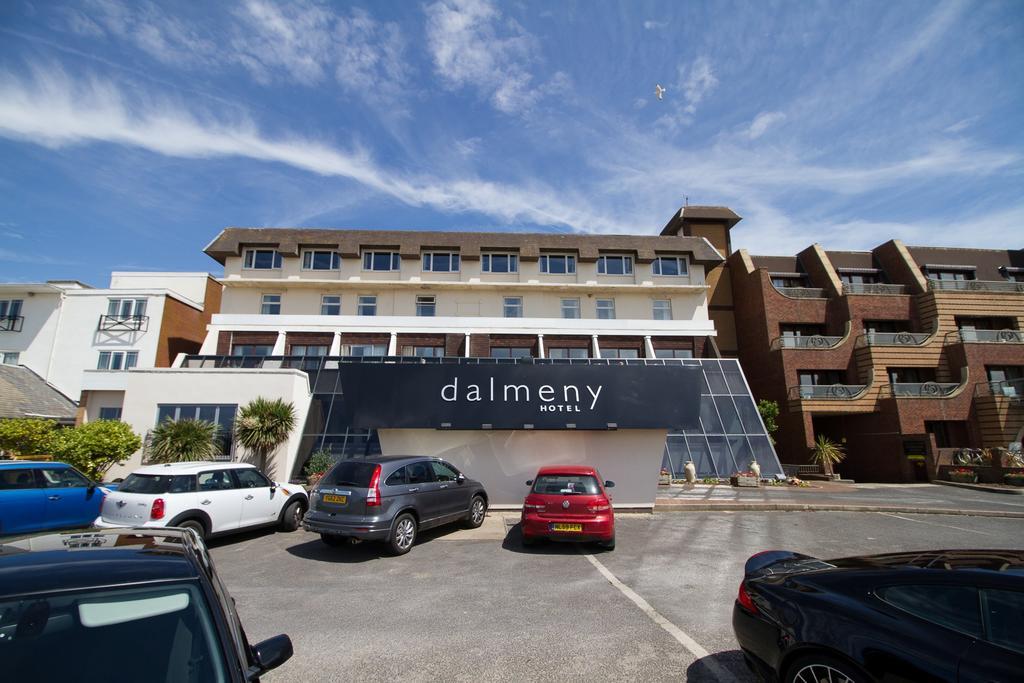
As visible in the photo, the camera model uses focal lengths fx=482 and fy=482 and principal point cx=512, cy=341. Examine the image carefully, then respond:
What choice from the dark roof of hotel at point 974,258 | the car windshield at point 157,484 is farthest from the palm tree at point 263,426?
the dark roof of hotel at point 974,258

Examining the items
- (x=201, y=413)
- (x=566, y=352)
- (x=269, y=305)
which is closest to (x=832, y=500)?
(x=566, y=352)

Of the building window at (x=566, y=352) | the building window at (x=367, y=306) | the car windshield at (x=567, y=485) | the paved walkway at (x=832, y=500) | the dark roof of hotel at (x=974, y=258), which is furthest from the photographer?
the dark roof of hotel at (x=974, y=258)

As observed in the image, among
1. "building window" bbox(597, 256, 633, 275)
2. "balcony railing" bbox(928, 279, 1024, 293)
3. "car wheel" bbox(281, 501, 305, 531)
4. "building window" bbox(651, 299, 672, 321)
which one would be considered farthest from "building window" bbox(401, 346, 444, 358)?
"balcony railing" bbox(928, 279, 1024, 293)

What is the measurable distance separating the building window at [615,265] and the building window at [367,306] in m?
14.3

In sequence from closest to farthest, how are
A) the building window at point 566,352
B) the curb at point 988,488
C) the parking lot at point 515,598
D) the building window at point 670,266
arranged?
the parking lot at point 515,598 → the curb at point 988,488 → the building window at point 566,352 → the building window at point 670,266

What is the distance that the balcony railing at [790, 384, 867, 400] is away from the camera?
90.5 feet

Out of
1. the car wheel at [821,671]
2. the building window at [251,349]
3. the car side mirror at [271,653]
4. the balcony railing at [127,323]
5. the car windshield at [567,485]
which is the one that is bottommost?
the car wheel at [821,671]

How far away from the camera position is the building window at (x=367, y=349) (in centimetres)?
2753

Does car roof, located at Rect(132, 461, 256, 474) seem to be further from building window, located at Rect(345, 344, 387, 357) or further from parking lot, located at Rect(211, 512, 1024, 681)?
building window, located at Rect(345, 344, 387, 357)

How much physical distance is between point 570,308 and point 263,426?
19603 millimetres

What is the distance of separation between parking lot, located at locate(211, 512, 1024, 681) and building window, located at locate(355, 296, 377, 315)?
65.9 feet

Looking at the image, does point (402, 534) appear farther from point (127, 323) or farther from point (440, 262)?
point (127, 323)

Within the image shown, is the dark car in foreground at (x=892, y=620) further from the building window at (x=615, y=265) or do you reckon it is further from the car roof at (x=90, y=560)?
the building window at (x=615, y=265)

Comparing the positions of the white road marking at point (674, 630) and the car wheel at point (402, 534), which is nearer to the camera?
the white road marking at point (674, 630)
